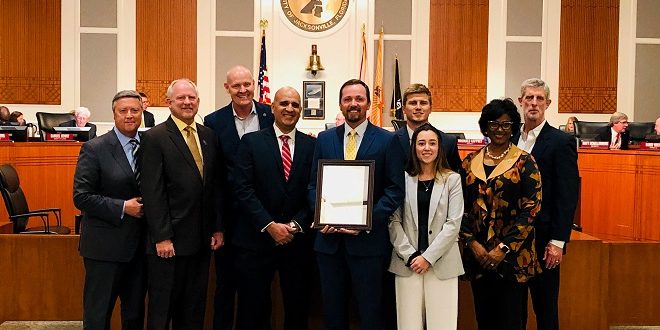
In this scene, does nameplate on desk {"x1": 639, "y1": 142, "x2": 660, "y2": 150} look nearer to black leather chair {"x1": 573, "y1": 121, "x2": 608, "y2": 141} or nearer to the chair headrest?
black leather chair {"x1": 573, "y1": 121, "x2": 608, "y2": 141}

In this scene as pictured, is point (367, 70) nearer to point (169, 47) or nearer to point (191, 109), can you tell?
point (169, 47)

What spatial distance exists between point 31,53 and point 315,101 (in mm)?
5011

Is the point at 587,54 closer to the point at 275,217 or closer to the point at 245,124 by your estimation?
the point at 245,124

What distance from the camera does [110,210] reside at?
3334 millimetres

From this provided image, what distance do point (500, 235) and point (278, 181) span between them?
4.04ft

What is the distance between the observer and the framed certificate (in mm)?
3250

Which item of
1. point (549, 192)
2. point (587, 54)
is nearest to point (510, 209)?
point (549, 192)

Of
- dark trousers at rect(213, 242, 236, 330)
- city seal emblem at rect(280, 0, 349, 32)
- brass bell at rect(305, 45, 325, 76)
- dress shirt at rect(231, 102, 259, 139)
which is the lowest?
dark trousers at rect(213, 242, 236, 330)

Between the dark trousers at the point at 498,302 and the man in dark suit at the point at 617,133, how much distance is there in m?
5.08

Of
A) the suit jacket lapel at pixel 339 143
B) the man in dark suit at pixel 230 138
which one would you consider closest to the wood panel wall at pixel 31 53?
the man in dark suit at pixel 230 138

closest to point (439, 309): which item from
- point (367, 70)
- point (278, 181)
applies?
point (278, 181)

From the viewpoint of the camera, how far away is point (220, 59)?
11.2 m

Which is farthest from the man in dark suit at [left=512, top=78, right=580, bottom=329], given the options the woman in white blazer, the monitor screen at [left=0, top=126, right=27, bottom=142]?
the monitor screen at [left=0, top=126, right=27, bottom=142]

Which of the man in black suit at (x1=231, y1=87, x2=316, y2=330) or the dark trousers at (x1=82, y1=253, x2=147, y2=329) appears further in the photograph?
the man in black suit at (x1=231, y1=87, x2=316, y2=330)
